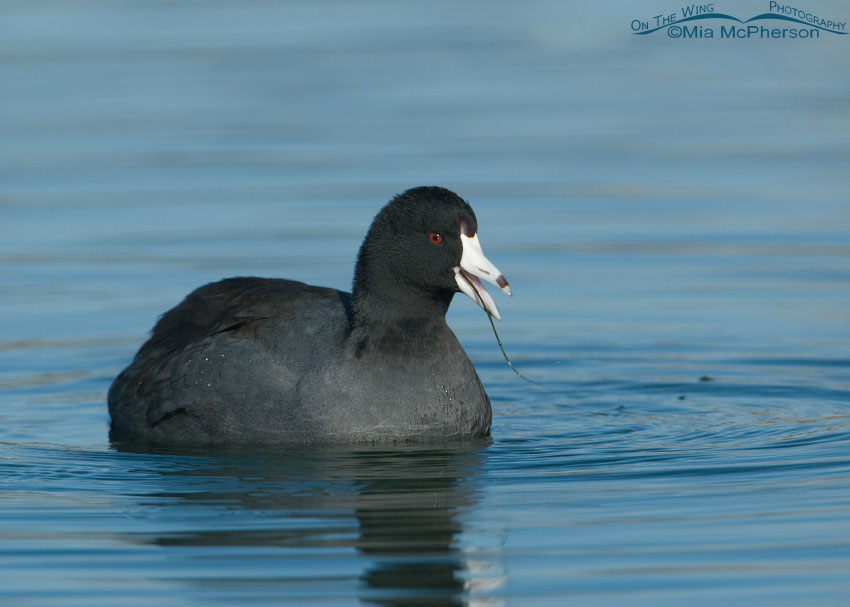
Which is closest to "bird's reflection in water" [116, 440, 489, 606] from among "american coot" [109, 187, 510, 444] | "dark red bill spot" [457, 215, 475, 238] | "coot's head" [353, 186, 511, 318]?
"american coot" [109, 187, 510, 444]

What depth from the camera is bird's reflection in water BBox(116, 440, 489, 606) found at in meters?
6.29

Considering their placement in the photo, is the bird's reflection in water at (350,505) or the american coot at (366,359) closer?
the bird's reflection in water at (350,505)

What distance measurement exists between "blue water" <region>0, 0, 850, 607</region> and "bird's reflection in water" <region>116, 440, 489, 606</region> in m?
0.02

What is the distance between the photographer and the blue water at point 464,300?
652 cm

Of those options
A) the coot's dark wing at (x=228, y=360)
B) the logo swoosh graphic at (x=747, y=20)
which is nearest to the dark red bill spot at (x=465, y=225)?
the coot's dark wing at (x=228, y=360)

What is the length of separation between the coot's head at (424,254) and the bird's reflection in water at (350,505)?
2.46ft

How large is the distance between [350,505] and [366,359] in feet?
3.53

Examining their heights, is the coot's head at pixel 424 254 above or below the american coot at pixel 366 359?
above

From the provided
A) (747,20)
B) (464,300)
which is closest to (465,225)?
(464,300)

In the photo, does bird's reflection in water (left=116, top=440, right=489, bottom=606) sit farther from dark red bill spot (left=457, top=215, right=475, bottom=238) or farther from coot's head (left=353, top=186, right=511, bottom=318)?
dark red bill spot (left=457, top=215, right=475, bottom=238)

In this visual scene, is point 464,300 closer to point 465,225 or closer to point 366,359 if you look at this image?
point 366,359

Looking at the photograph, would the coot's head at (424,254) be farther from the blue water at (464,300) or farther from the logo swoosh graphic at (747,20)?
the logo swoosh graphic at (747,20)

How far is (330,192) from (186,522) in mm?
6499

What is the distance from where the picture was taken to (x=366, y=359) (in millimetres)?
8172
